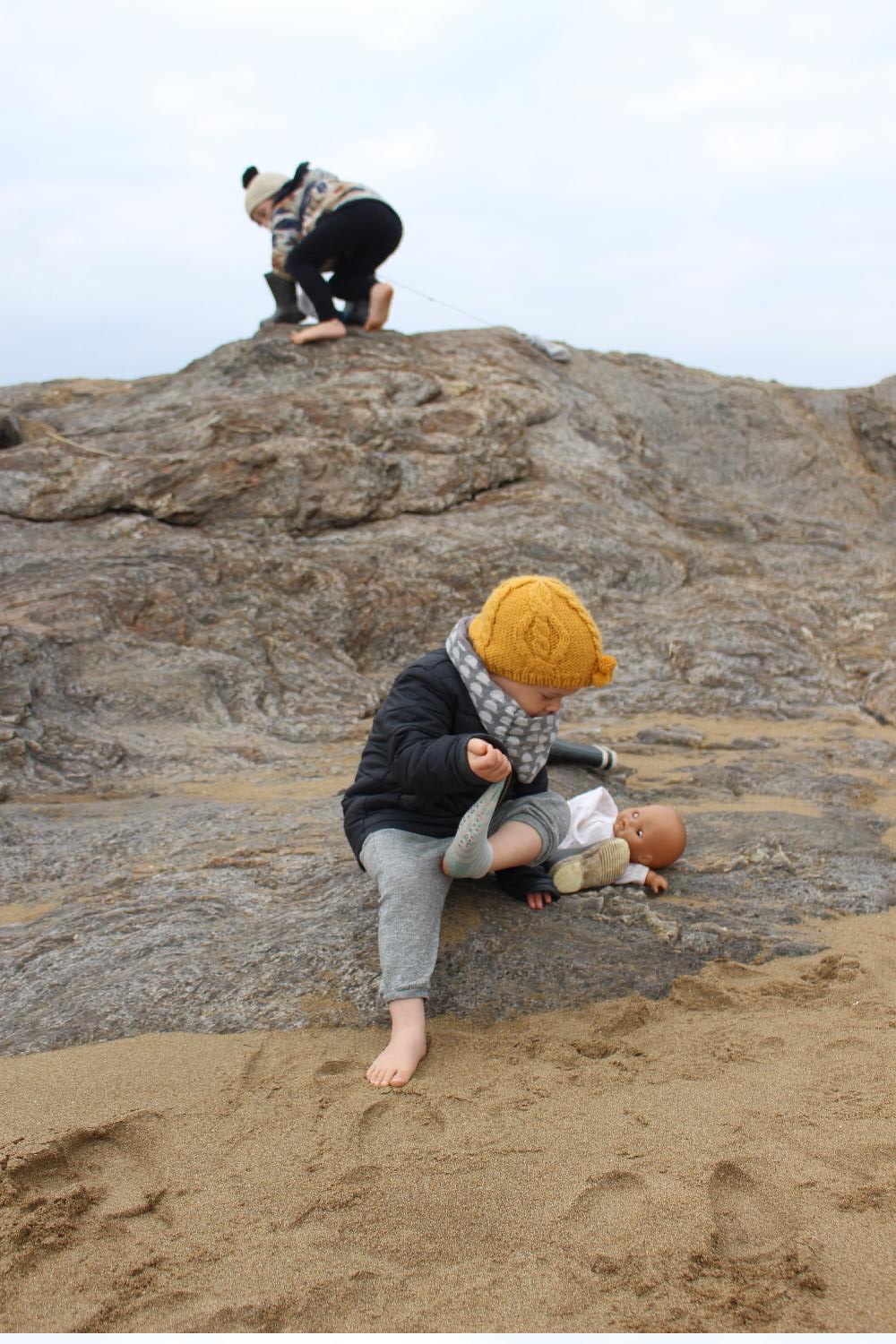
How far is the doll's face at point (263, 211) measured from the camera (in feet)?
24.4

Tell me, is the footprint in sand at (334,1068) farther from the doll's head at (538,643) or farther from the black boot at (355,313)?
the black boot at (355,313)

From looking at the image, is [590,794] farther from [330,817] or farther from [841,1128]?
[841,1128]

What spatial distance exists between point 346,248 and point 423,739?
564cm

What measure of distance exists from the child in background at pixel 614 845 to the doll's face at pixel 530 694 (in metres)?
0.59

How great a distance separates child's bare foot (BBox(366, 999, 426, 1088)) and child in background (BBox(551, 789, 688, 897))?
33.3 inches

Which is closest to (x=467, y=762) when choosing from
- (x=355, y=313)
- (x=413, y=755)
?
(x=413, y=755)

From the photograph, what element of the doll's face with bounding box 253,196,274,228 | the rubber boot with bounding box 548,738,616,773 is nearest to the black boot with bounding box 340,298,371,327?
the doll's face with bounding box 253,196,274,228

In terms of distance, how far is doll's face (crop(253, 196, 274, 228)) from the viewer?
7430mm

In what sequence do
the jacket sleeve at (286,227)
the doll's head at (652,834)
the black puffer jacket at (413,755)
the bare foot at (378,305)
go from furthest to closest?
the bare foot at (378,305) < the jacket sleeve at (286,227) < the doll's head at (652,834) < the black puffer jacket at (413,755)

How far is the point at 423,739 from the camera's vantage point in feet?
8.90

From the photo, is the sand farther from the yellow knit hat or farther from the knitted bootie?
the yellow knit hat

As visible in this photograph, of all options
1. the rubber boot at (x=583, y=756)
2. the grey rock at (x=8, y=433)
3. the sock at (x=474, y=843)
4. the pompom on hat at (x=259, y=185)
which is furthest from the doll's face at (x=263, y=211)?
the sock at (x=474, y=843)

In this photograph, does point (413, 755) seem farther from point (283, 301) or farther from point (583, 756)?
point (283, 301)

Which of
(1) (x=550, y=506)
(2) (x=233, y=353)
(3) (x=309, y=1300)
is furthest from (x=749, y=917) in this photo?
(2) (x=233, y=353)
